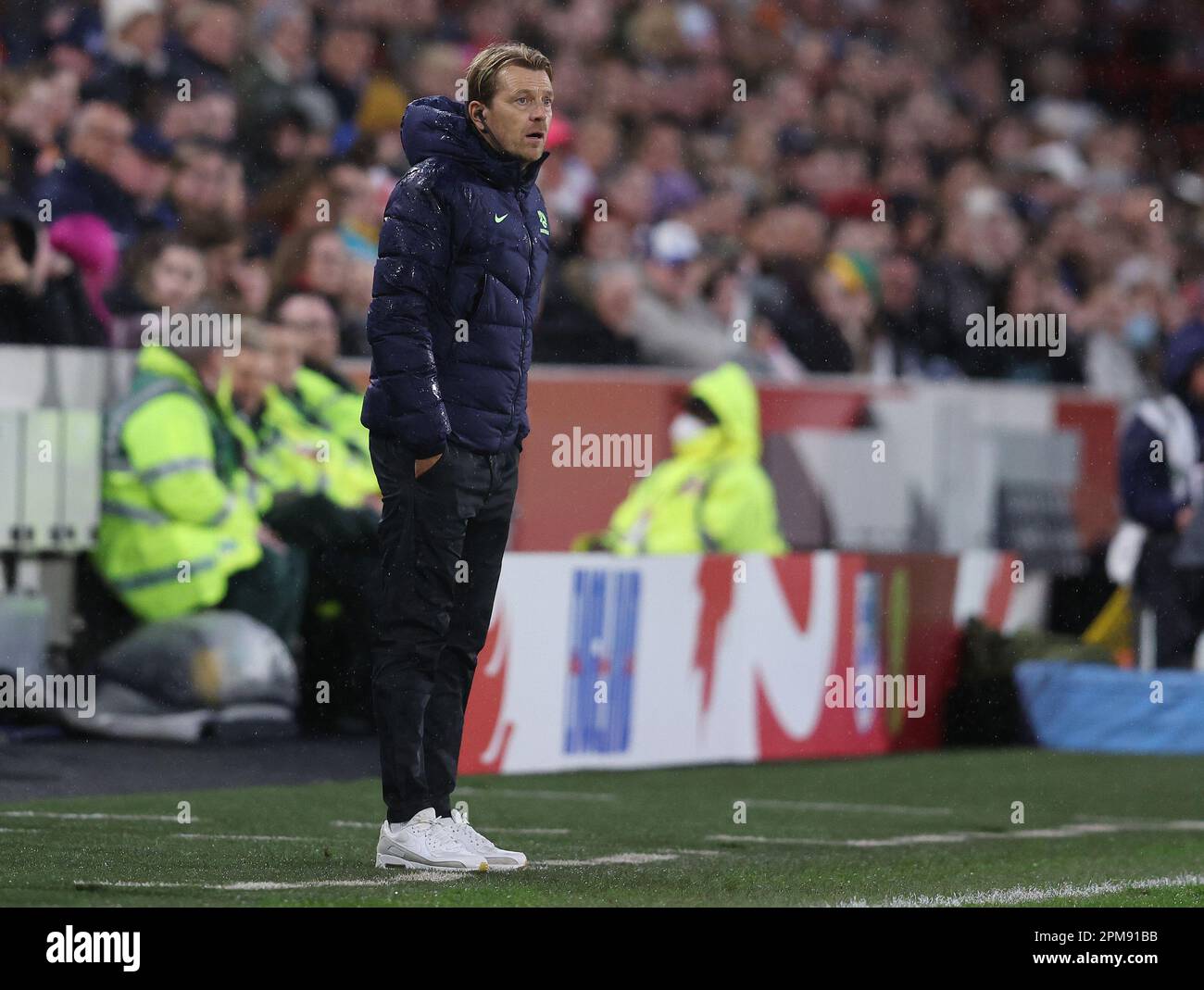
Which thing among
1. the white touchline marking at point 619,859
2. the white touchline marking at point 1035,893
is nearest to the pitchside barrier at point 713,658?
the white touchline marking at point 619,859

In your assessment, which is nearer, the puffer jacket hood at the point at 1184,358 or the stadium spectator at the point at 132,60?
the stadium spectator at the point at 132,60

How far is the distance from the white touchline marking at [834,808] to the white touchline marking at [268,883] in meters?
3.28

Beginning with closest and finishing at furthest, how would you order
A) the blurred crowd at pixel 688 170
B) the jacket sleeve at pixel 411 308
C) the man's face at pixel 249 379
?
the jacket sleeve at pixel 411 308
the man's face at pixel 249 379
the blurred crowd at pixel 688 170

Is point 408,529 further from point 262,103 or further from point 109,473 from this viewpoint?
point 262,103

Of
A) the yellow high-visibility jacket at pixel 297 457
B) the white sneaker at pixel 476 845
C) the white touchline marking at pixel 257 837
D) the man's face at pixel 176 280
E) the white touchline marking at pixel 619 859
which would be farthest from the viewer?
the yellow high-visibility jacket at pixel 297 457

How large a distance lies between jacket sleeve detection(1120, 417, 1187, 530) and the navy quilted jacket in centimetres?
749

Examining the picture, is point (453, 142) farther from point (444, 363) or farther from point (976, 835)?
point (976, 835)

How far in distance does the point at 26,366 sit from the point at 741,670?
3647mm

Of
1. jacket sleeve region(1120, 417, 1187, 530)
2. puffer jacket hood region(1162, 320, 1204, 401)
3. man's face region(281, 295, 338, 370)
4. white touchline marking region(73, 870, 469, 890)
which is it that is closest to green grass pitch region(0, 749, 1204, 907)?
white touchline marking region(73, 870, 469, 890)

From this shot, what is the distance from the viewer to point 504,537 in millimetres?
7082

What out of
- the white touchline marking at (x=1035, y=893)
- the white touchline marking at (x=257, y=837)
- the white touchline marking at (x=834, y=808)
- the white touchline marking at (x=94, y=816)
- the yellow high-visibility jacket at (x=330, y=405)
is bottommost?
the white touchline marking at (x=1035, y=893)

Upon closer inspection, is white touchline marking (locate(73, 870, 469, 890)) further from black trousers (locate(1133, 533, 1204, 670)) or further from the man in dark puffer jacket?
black trousers (locate(1133, 533, 1204, 670))

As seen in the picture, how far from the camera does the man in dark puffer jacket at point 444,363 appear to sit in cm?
670

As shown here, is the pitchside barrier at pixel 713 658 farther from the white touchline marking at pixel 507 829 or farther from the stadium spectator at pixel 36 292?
the stadium spectator at pixel 36 292
